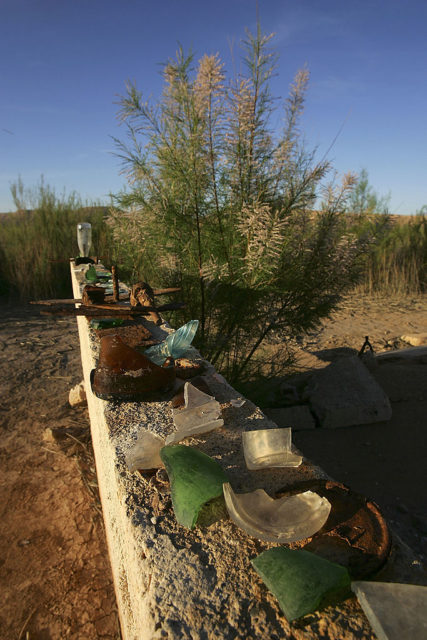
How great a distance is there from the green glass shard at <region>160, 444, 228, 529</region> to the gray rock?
29cm

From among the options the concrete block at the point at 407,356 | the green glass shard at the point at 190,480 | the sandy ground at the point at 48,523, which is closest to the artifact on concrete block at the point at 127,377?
the green glass shard at the point at 190,480

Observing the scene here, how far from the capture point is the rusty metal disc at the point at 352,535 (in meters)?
0.70

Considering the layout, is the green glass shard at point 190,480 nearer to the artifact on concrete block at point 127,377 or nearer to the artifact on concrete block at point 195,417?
the artifact on concrete block at point 195,417

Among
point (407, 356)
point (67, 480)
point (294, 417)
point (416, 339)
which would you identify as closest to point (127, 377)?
point (67, 480)

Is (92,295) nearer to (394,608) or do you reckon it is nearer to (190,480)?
(190,480)

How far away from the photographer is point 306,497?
0.81 meters

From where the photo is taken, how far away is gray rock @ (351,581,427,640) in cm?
56

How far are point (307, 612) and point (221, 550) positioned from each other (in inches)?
7.2

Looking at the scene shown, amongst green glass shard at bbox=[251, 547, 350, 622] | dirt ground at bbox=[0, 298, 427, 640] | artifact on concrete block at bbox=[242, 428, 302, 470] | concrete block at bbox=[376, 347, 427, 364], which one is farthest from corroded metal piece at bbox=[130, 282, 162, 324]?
concrete block at bbox=[376, 347, 427, 364]

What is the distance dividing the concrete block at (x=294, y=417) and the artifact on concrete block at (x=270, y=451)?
227cm

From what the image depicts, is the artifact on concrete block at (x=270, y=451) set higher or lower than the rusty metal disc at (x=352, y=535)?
higher

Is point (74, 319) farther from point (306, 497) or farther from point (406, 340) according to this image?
point (306, 497)

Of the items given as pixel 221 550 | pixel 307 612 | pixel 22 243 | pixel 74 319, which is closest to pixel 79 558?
pixel 221 550

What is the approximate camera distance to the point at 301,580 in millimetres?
618
